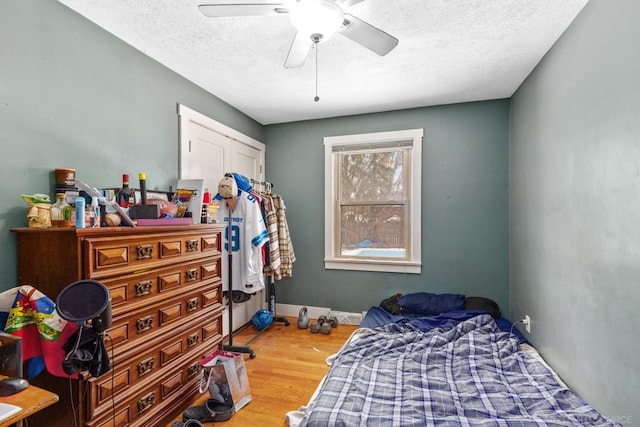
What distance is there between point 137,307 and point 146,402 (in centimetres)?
55

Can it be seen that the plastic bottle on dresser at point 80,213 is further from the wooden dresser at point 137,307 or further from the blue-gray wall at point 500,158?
the blue-gray wall at point 500,158

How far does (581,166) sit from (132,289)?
2.60 metres

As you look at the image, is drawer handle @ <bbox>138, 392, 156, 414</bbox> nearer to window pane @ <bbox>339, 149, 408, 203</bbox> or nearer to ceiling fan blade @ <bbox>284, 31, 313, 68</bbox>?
ceiling fan blade @ <bbox>284, 31, 313, 68</bbox>

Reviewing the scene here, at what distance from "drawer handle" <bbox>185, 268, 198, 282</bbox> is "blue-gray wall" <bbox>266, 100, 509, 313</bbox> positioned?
73.5 inches

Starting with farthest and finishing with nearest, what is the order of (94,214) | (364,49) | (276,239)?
1. (276,239)
2. (364,49)
3. (94,214)

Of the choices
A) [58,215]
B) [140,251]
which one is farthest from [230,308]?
[58,215]

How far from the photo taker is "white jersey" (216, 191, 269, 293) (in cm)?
284

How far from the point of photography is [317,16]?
1.46 metres

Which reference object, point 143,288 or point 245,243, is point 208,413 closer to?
point 143,288

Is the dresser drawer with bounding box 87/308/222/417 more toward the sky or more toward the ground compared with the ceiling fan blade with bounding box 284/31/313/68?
more toward the ground

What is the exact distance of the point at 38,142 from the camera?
62.8 inches

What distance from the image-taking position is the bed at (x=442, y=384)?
1.56 meters

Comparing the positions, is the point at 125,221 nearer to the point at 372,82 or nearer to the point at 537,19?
the point at 372,82

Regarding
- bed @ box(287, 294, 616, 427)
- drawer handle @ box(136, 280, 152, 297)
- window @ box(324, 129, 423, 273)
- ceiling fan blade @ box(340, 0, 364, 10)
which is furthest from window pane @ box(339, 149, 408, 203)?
drawer handle @ box(136, 280, 152, 297)
